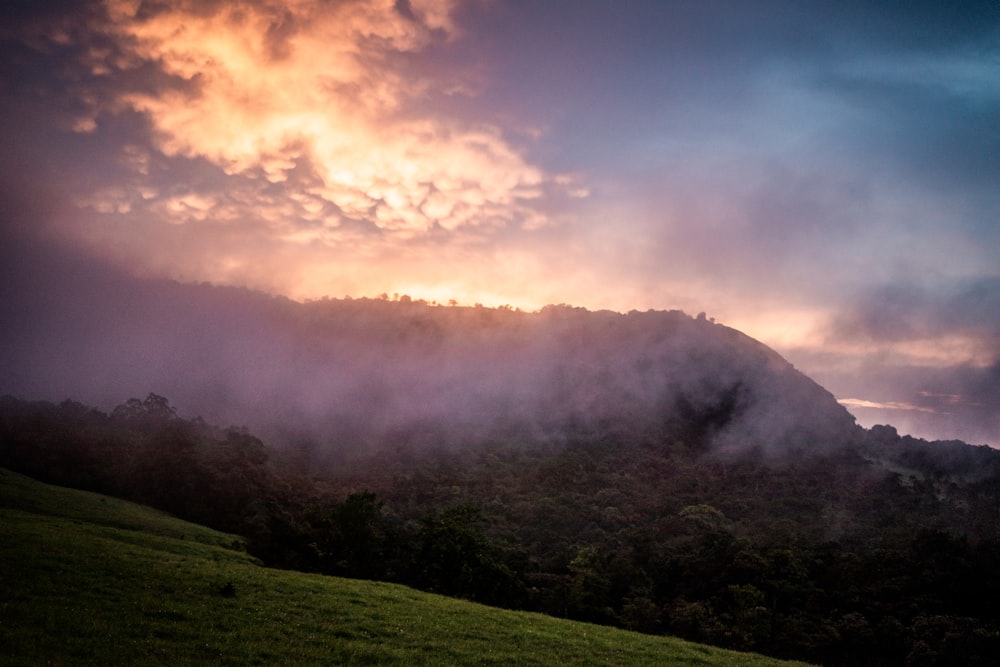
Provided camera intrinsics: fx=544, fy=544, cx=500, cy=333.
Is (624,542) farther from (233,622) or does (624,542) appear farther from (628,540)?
(233,622)

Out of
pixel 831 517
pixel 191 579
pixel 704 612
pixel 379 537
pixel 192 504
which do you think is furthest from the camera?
pixel 831 517

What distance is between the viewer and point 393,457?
19600cm

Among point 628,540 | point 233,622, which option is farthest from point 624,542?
point 233,622

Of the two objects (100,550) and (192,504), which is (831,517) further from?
(100,550)

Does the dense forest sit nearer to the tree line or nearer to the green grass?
the tree line

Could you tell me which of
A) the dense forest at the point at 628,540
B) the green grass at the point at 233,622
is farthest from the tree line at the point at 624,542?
the green grass at the point at 233,622

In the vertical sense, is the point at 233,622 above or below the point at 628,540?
above

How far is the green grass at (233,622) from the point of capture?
1736 cm

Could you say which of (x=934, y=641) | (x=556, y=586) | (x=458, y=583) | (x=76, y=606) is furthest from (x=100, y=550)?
(x=934, y=641)

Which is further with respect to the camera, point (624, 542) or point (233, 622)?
point (624, 542)

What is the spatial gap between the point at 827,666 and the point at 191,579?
5656cm

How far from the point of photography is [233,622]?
2077 centimetres

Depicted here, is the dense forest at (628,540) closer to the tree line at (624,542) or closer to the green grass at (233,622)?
the tree line at (624,542)

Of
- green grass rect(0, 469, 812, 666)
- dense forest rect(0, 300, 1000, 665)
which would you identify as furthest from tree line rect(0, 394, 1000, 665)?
green grass rect(0, 469, 812, 666)
